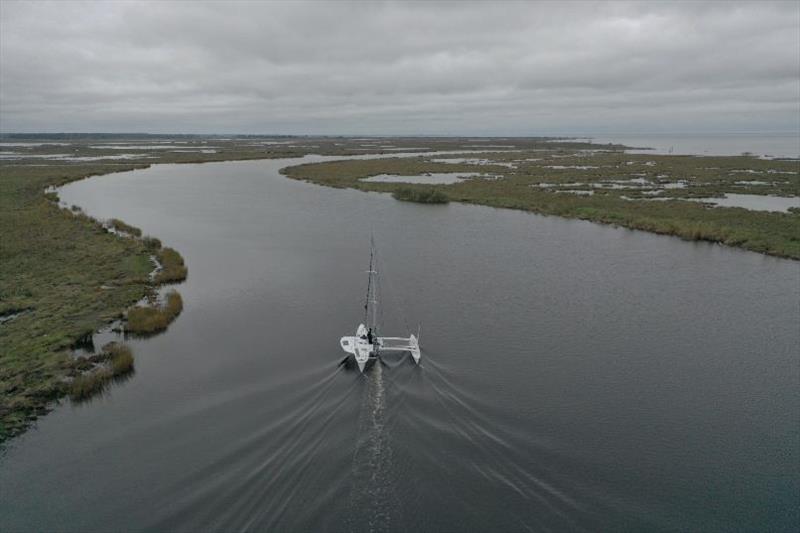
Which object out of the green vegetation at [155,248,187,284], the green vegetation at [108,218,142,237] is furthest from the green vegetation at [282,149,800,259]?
the green vegetation at [155,248,187,284]

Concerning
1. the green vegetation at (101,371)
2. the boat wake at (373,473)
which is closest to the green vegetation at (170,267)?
the green vegetation at (101,371)

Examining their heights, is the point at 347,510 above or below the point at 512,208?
below

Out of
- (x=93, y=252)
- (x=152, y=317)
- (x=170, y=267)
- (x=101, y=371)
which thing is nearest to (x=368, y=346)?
(x=101, y=371)

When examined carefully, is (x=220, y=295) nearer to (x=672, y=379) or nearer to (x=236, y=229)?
(x=236, y=229)

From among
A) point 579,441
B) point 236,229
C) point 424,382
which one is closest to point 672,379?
point 579,441

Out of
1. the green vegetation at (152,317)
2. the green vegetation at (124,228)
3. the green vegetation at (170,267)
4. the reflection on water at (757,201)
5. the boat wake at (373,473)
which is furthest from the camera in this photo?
the reflection on water at (757,201)

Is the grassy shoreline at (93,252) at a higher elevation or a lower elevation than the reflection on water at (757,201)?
lower

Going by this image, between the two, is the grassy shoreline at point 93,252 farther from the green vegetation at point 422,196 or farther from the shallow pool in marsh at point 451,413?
the shallow pool in marsh at point 451,413

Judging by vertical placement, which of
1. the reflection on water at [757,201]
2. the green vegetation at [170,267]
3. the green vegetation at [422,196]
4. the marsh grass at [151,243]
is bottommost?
the green vegetation at [170,267]
